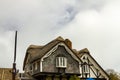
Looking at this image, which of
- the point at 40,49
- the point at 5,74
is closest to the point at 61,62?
the point at 40,49

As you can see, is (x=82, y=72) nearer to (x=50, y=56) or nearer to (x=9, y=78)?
(x=50, y=56)

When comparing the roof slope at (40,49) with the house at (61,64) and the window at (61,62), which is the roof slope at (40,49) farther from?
the window at (61,62)

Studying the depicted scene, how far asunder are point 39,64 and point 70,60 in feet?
18.6

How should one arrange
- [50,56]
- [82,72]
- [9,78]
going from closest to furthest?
[9,78]
[50,56]
[82,72]

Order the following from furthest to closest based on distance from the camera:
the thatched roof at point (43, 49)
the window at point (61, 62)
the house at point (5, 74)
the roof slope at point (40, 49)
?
the thatched roof at point (43, 49) → the roof slope at point (40, 49) → the window at point (61, 62) → the house at point (5, 74)

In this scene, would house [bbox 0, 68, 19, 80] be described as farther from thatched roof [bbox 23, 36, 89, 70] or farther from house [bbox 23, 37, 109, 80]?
thatched roof [bbox 23, 36, 89, 70]

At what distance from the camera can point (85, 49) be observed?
56531 mm

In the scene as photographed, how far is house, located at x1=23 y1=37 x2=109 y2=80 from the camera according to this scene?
4997 cm

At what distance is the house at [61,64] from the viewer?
1967 inches

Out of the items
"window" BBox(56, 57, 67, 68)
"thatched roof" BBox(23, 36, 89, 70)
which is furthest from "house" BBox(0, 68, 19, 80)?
"window" BBox(56, 57, 67, 68)

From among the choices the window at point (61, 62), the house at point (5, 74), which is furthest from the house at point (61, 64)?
the house at point (5, 74)

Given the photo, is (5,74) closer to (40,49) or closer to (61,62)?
(61,62)

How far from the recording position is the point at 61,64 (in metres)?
50.8

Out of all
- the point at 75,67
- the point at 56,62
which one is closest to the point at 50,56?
the point at 56,62
